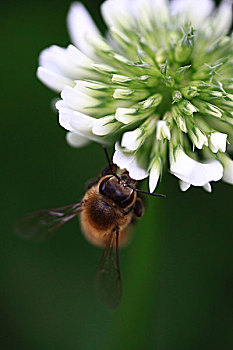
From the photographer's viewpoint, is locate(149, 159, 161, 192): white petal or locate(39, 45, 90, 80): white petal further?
locate(39, 45, 90, 80): white petal

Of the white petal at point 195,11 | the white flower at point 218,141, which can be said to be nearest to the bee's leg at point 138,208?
the white flower at point 218,141

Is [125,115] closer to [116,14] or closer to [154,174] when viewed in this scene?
[154,174]

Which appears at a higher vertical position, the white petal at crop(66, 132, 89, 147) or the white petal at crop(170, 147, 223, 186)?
the white petal at crop(66, 132, 89, 147)

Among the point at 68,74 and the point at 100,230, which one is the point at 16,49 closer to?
the point at 68,74

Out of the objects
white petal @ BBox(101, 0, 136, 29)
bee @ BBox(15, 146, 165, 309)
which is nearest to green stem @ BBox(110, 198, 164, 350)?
bee @ BBox(15, 146, 165, 309)

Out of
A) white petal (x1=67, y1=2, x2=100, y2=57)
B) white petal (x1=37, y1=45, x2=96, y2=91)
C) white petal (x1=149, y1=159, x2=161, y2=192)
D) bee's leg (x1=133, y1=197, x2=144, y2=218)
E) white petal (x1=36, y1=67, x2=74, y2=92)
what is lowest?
bee's leg (x1=133, y1=197, x2=144, y2=218)

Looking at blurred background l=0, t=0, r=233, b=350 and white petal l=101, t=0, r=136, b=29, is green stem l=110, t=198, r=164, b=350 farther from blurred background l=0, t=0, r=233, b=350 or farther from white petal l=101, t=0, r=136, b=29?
white petal l=101, t=0, r=136, b=29

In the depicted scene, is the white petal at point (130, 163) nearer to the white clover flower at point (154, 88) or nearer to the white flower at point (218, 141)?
the white clover flower at point (154, 88)
